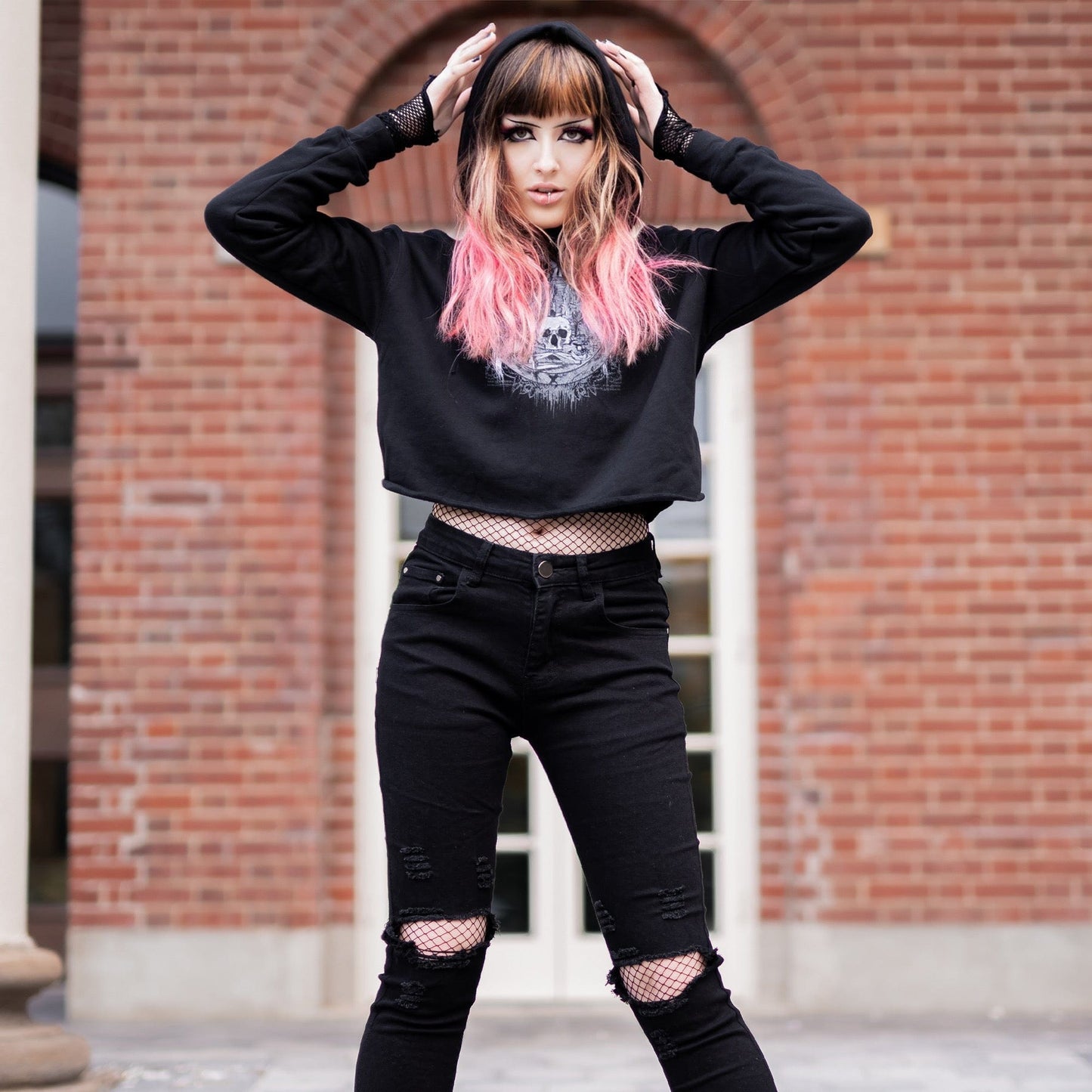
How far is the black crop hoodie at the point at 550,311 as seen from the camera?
210 cm

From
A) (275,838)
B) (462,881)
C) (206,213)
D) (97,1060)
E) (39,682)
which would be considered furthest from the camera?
(39,682)

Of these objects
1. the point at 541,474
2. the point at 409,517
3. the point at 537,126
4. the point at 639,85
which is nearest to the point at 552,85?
the point at 537,126

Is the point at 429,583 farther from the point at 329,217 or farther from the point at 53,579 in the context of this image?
the point at 53,579

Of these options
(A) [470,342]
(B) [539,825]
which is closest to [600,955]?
(B) [539,825]

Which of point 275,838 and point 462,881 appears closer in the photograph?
point 462,881

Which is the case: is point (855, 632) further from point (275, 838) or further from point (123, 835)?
point (123, 835)

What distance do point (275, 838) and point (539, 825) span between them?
3.02 feet

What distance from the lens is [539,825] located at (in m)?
5.04

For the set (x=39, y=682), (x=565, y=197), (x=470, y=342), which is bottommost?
(x=39, y=682)

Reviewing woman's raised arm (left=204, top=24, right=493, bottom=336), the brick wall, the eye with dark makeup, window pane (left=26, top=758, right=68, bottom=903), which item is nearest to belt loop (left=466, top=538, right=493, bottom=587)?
woman's raised arm (left=204, top=24, right=493, bottom=336)

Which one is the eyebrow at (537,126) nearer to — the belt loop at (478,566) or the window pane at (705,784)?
the belt loop at (478,566)

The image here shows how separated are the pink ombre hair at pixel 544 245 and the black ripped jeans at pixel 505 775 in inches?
12.7

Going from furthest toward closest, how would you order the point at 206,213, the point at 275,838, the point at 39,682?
the point at 39,682 < the point at 275,838 < the point at 206,213

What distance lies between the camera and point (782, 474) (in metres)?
4.98
